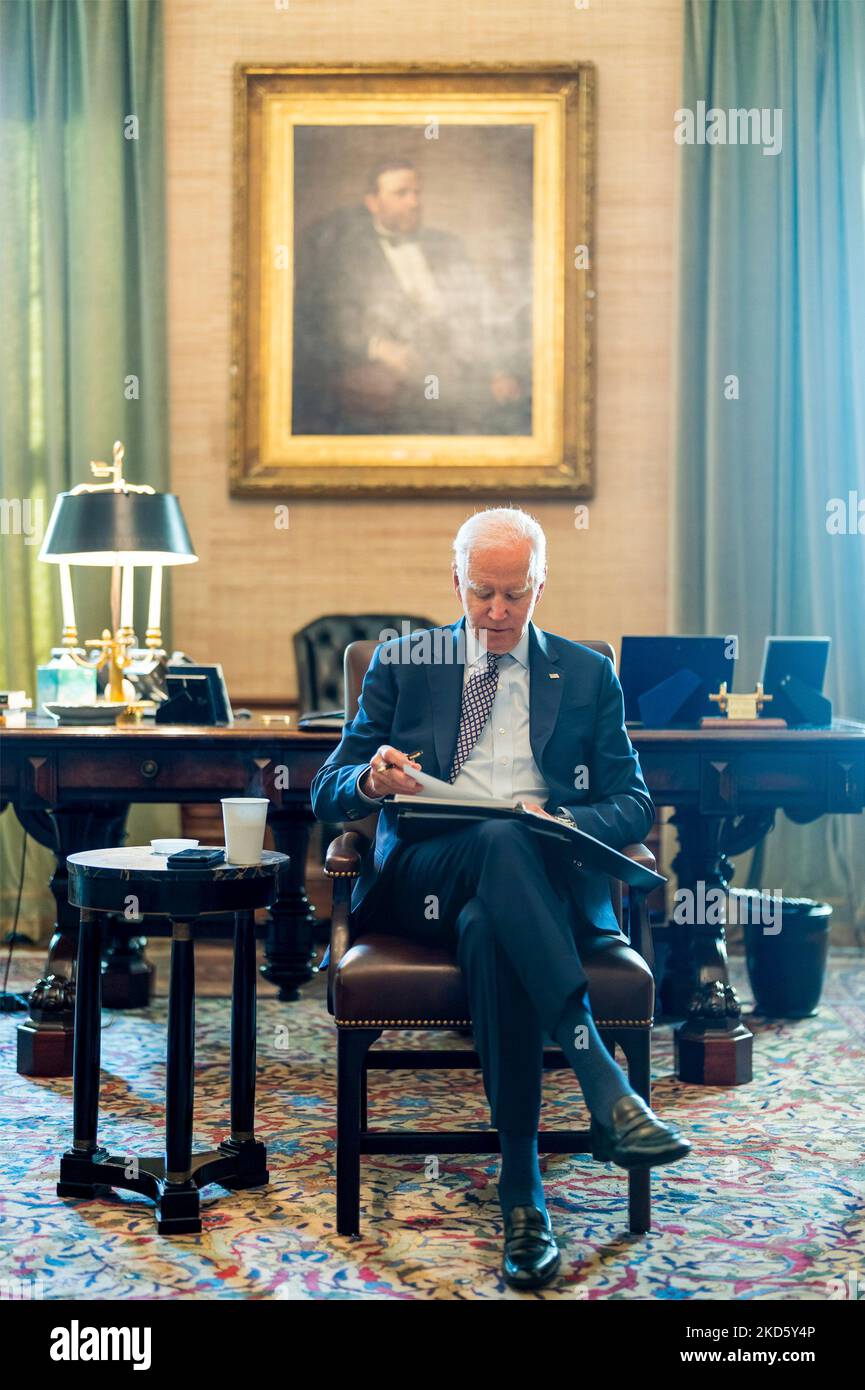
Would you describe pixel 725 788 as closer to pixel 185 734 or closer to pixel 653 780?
pixel 653 780

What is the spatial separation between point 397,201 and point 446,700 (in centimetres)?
343

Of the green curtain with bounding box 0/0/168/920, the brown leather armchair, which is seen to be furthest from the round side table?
the green curtain with bounding box 0/0/168/920

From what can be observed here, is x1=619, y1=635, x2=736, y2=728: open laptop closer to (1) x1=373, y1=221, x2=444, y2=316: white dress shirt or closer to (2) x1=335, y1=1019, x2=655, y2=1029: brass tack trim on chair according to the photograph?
(2) x1=335, y1=1019, x2=655, y2=1029: brass tack trim on chair

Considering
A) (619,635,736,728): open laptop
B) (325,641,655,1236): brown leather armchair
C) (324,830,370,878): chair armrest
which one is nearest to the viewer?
(325,641,655,1236): brown leather armchair

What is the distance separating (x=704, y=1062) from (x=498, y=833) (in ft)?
4.61

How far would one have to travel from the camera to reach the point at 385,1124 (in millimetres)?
3406

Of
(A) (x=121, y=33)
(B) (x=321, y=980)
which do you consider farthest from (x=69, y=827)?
(A) (x=121, y=33)

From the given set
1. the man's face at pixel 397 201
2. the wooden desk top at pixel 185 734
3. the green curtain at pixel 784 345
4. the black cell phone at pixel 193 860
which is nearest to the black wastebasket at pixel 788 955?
the green curtain at pixel 784 345

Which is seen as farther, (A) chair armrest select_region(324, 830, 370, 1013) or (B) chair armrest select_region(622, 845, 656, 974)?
(B) chair armrest select_region(622, 845, 656, 974)

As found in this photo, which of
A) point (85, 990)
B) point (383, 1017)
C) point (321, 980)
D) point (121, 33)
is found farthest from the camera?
point (121, 33)

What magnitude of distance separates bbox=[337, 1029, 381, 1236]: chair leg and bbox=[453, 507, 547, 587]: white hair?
1.04 m

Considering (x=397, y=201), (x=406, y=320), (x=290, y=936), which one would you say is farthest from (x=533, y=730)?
(x=397, y=201)

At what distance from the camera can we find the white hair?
9.84 feet

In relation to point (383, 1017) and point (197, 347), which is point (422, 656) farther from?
point (197, 347)
